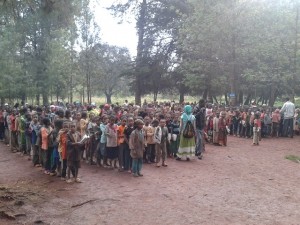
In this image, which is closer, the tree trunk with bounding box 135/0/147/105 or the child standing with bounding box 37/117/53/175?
the child standing with bounding box 37/117/53/175

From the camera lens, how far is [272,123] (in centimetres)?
1934

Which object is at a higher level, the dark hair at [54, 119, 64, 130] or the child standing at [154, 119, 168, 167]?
the dark hair at [54, 119, 64, 130]

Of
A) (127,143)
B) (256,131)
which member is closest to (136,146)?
(127,143)

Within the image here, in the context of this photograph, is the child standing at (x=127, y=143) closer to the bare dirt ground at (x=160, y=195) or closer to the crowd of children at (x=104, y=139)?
the crowd of children at (x=104, y=139)

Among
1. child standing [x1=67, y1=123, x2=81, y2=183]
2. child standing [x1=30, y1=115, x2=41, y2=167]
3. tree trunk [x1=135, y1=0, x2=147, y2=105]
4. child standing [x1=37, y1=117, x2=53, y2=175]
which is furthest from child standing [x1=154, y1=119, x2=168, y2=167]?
tree trunk [x1=135, y1=0, x2=147, y2=105]

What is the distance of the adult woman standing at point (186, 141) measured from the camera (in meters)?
12.1

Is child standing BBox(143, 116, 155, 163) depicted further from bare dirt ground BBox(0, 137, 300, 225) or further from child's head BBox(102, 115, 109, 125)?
child's head BBox(102, 115, 109, 125)

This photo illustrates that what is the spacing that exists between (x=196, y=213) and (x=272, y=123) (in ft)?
43.9

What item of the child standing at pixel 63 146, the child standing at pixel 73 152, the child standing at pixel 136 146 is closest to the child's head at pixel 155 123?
the child standing at pixel 136 146

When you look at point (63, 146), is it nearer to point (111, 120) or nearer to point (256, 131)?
point (111, 120)

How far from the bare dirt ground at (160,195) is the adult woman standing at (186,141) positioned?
320 millimetres

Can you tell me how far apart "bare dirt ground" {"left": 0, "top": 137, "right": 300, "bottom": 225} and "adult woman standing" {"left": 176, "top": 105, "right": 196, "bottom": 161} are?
0.32 meters

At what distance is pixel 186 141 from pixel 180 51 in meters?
23.0

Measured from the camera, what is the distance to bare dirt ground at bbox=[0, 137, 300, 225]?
7000 mm
